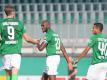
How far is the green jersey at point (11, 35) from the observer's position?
11.0 metres

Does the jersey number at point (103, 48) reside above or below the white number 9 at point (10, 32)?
below

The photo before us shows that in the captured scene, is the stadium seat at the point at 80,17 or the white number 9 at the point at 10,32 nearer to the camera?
the white number 9 at the point at 10,32

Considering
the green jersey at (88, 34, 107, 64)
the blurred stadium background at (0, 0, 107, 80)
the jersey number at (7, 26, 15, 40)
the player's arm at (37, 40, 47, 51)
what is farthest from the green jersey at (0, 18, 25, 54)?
the blurred stadium background at (0, 0, 107, 80)

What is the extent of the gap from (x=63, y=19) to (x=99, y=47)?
30.4ft

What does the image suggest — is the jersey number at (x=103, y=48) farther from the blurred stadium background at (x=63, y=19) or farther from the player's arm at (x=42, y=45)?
the blurred stadium background at (x=63, y=19)

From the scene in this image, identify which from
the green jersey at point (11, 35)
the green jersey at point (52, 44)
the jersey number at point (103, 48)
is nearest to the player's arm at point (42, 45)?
the green jersey at point (52, 44)

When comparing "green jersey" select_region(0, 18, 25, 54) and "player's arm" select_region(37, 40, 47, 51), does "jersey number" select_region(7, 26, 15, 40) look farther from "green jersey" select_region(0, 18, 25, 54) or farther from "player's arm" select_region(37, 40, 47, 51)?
"player's arm" select_region(37, 40, 47, 51)

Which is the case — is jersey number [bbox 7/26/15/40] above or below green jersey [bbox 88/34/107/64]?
above

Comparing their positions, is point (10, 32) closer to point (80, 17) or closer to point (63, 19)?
point (63, 19)

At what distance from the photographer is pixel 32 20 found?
20.4 metres

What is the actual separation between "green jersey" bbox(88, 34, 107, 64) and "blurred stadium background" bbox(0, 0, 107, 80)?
679 cm

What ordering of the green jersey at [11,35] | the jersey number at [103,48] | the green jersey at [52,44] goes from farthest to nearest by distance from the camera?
the green jersey at [52,44], the jersey number at [103,48], the green jersey at [11,35]

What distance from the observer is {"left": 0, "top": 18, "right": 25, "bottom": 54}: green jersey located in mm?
11016

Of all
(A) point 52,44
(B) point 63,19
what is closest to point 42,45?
(A) point 52,44
